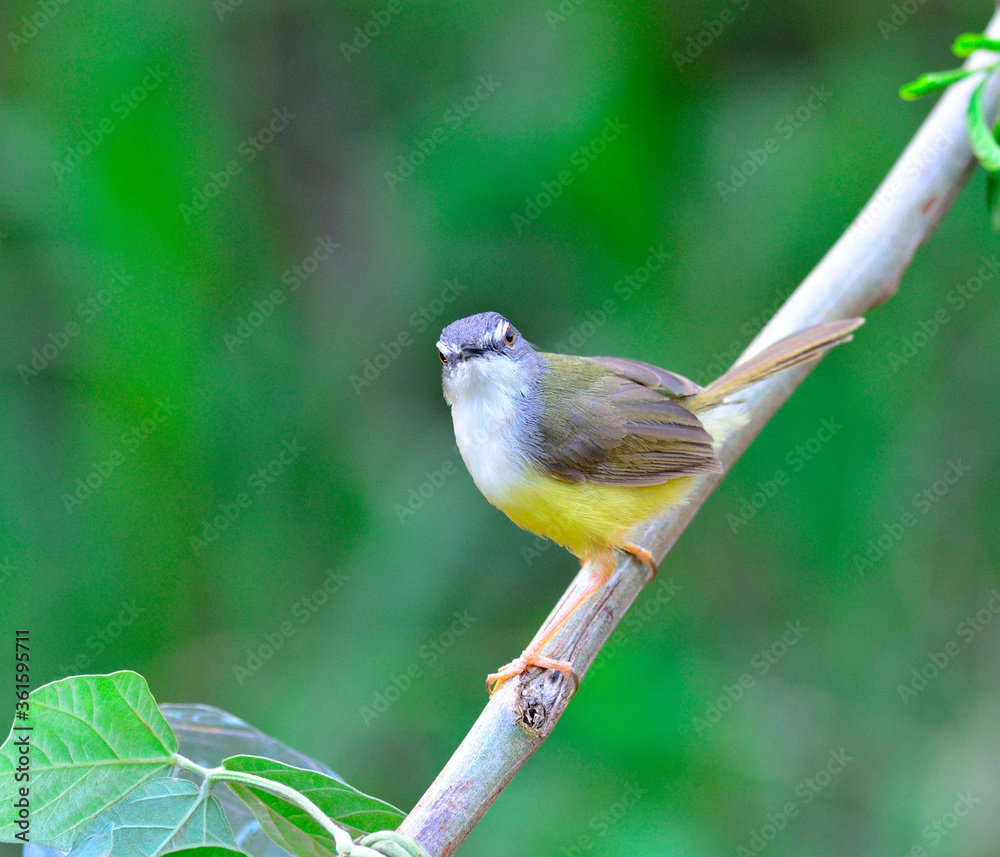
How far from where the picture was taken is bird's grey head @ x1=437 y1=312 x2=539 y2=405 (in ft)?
7.47

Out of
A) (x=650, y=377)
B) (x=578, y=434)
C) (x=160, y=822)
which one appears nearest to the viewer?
(x=160, y=822)

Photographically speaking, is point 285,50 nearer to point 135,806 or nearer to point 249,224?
point 249,224

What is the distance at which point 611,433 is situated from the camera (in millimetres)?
2564

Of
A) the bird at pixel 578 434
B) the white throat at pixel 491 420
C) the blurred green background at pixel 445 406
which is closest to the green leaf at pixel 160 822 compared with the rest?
the bird at pixel 578 434

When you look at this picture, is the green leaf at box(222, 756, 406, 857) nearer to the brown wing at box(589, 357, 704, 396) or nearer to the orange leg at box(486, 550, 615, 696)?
the orange leg at box(486, 550, 615, 696)


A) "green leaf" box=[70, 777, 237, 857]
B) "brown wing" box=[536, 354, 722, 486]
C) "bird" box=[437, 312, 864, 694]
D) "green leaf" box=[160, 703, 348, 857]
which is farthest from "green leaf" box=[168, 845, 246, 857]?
"brown wing" box=[536, 354, 722, 486]

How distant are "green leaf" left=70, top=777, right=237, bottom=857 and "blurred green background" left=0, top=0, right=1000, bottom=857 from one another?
7.74 ft

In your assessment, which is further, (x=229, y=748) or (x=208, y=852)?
(x=229, y=748)

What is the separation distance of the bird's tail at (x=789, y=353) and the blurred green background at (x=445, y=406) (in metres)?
1.10

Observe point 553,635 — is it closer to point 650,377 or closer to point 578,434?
point 578,434

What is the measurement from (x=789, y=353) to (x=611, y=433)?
55cm

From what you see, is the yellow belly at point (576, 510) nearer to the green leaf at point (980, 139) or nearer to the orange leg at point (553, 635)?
the orange leg at point (553, 635)

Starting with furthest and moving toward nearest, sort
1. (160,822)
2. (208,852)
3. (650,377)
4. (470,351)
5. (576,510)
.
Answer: (650,377) < (576,510) < (470,351) < (160,822) < (208,852)

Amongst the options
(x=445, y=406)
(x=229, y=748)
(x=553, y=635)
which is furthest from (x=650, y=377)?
(x=229, y=748)
